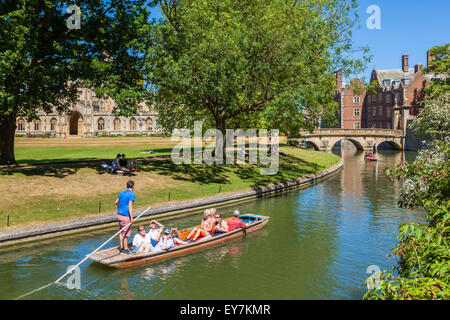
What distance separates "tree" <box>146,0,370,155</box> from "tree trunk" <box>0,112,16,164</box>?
9.87 meters

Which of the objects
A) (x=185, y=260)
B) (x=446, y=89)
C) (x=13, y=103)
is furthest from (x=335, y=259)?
(x=446, y=89)

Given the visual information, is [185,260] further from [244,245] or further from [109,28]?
[109,28]

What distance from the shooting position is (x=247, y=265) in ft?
46.2

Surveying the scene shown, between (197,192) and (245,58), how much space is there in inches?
428

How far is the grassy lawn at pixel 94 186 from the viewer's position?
18.8 meters

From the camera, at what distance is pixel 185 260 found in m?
14.5

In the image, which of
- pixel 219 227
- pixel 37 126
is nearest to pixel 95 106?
pixel 37 126

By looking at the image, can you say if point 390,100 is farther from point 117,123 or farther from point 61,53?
point 61,53

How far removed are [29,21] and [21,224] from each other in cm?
1221

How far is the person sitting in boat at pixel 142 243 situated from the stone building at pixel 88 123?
81778mm

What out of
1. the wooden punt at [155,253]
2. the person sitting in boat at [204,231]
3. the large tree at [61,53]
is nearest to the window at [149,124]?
the large tree at [61,53]

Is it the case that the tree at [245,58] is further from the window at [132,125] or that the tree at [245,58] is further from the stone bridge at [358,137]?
the window at [132,125]
